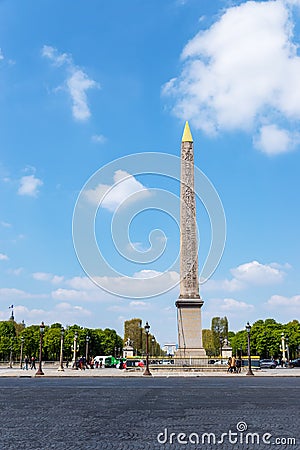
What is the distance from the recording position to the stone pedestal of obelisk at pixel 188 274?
3747cm

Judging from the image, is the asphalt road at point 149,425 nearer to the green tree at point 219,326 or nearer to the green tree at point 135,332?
the green tree at point 135,332

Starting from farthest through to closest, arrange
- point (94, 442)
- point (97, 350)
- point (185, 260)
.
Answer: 1. point (97, 350)
2. point (185, 260)
3. point (94, 442)

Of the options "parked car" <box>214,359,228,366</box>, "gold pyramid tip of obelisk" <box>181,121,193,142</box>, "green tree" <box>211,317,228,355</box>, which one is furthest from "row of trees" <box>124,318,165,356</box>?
"gold pyramid tip of obelisk" <box>181,121,193,142</box>

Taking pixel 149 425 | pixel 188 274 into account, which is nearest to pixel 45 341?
pixel 188 274

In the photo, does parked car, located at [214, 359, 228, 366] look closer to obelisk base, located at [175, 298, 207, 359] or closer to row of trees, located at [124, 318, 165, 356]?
obelisk base, located at [175, 298, 207, 359]

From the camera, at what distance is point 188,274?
124 feet

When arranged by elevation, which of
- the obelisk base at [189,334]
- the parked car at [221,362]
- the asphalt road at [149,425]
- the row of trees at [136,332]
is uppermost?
the row of trees at [136,332]

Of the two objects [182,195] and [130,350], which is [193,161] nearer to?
[182,195]

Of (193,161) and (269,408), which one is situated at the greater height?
(193,161)

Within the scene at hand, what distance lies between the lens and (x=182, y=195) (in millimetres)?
38688

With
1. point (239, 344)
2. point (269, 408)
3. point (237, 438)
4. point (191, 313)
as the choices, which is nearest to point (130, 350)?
point (191, 313)

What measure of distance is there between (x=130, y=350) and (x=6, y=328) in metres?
33.2

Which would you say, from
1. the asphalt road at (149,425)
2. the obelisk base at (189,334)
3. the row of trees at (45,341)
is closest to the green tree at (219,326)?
the row of trees at (45,341)

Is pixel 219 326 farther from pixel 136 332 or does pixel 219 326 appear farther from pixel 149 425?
pixel 149 425
